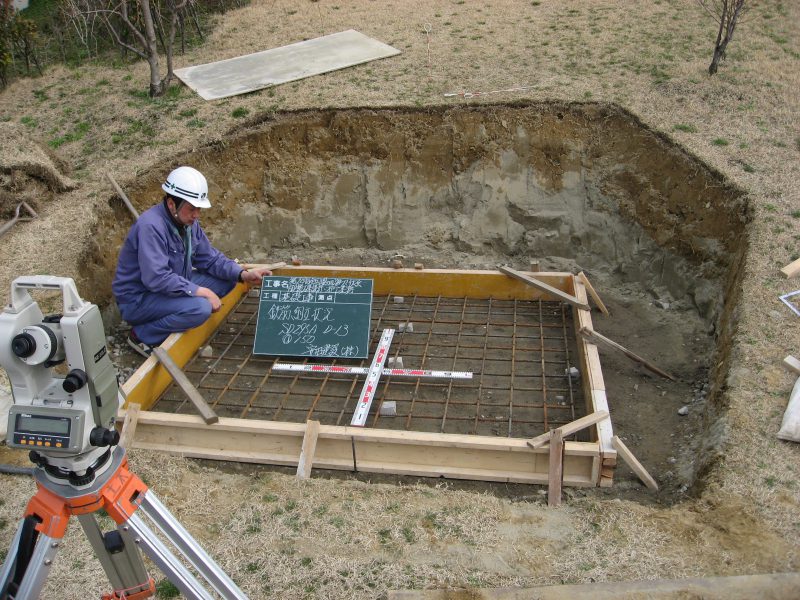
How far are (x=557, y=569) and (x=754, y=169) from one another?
5258 mm

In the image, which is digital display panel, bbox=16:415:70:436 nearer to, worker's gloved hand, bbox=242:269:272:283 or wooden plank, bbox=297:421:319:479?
wooden plank, bbox=297:421:319:479

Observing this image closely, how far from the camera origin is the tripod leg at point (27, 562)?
9.06ft

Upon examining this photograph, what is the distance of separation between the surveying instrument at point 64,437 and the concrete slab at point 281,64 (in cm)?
733

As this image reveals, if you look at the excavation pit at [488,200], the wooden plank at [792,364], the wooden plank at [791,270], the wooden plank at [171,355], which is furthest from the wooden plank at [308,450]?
the wooden plank at [791,270]

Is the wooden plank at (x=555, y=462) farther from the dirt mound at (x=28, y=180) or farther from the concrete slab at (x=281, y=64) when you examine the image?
the concrete slab at (x=281, y=64)

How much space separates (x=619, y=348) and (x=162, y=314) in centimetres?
405

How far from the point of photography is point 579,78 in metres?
9.23

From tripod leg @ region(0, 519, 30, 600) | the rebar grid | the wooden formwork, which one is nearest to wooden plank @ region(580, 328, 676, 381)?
the wooden formwork

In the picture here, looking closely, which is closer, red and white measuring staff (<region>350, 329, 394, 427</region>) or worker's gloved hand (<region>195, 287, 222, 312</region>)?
red and white measuring staff (<region>350, 329, 394, 427</region>)

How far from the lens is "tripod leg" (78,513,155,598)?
9.86ft

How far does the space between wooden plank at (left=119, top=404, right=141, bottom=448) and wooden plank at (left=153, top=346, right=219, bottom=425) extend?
41 cm

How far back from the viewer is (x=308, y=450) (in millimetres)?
5039

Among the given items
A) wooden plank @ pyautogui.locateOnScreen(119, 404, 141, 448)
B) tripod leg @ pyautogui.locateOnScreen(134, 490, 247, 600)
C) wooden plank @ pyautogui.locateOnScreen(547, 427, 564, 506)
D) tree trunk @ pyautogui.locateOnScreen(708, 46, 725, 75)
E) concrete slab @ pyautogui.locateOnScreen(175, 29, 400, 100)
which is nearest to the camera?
tripod leg @ pyautogui.locateOnScreen(134, 490, 247, 600)

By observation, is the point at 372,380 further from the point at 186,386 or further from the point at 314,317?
the point at 186,386
